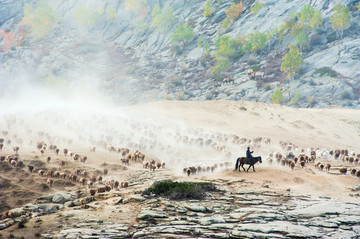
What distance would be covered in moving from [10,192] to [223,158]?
17.8 metres

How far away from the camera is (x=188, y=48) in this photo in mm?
99188

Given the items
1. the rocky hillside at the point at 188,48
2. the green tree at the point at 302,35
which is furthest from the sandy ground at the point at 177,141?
the green tree at the point at 302,35

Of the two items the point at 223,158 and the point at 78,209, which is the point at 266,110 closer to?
the point at 223,158

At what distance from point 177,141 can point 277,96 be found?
126 ft

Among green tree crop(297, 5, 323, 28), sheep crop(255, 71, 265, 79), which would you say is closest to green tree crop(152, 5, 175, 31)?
sheep crop(255, 71, 265, 79)

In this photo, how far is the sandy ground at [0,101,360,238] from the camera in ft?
54.9

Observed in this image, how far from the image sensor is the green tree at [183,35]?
9925cm

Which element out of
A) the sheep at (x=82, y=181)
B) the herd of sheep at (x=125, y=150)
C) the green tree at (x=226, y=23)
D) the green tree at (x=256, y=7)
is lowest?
the sheep at (x=82, y=181)

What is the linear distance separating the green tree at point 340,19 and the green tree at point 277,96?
24590 mm

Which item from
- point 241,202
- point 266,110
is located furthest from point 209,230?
point 266,110

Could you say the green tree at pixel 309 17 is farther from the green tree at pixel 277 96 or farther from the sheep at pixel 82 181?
the sheep at pixel 82 181

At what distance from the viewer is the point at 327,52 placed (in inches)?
2749

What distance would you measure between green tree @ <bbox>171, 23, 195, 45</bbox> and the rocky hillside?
346 millimetres

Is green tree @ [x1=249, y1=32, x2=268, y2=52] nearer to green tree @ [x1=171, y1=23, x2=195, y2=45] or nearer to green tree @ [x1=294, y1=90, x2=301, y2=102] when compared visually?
green tree @ [x1=294, y1=90, x2=301, y2=102]
